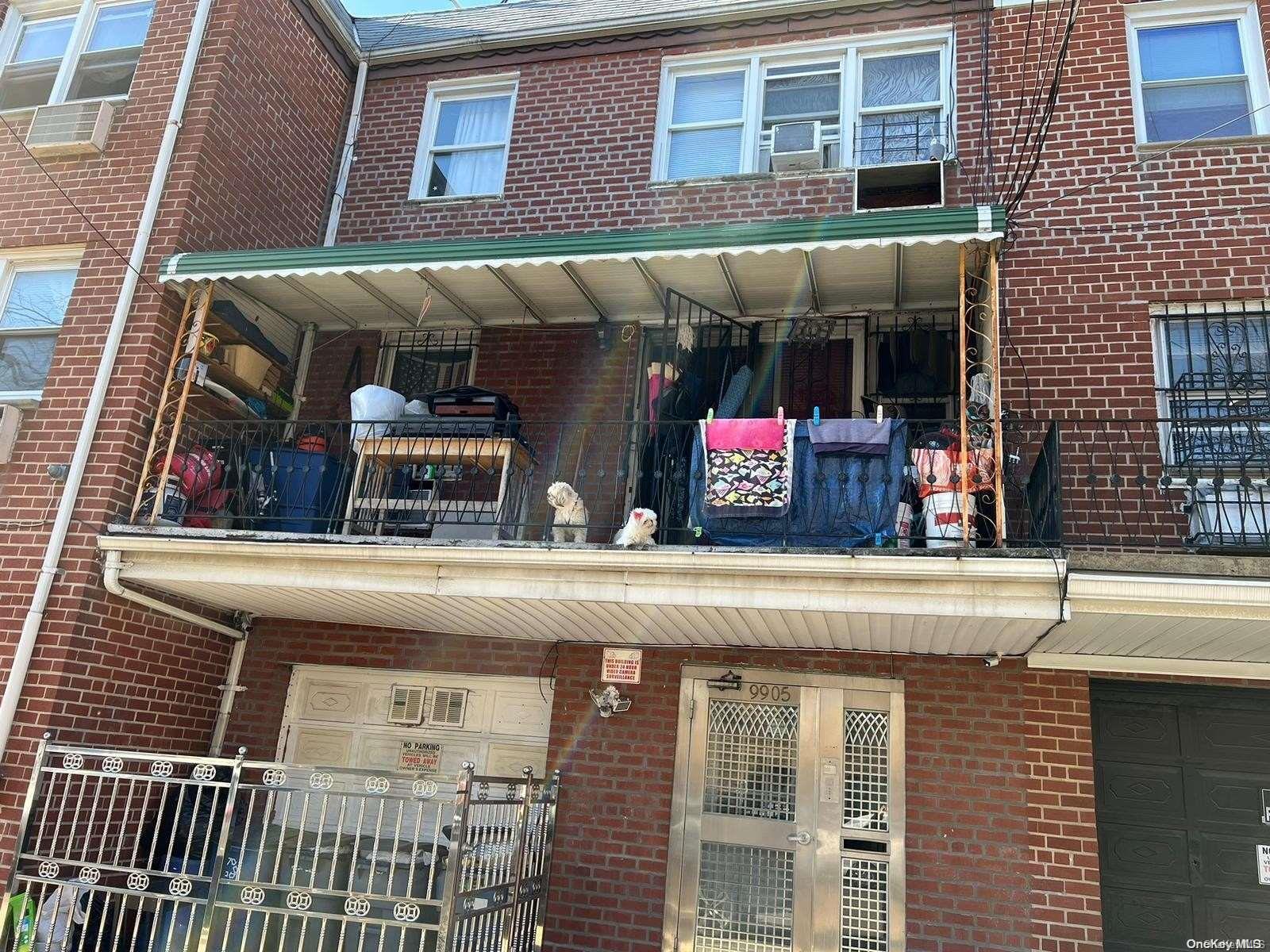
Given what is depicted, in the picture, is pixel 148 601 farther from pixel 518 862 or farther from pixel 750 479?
pixel 750 479

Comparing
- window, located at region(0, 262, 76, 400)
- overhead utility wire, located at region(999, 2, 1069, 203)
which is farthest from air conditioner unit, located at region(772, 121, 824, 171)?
window, located at region(0, 262, 76, 400)

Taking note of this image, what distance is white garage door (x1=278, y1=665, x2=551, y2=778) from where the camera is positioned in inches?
312

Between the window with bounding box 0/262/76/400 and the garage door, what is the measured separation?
351 inches

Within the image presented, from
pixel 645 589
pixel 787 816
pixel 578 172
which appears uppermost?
Answer: pixel 578 172

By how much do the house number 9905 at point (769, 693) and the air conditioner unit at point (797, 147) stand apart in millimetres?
4708

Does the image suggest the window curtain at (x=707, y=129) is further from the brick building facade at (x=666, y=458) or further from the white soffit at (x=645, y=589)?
the white soffit at (x=645, y=589)

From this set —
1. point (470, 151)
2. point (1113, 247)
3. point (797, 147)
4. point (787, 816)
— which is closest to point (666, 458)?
point (787, 816)

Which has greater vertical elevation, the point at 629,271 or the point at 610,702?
the point at 629,271

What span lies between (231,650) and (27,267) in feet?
12.9

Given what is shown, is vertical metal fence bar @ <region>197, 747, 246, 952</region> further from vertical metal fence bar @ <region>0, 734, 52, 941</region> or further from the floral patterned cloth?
the floral patterned cloth

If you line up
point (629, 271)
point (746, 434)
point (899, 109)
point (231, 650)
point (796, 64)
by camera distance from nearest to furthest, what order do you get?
point (746, 434) < point (629, 271) < point (231, 650) < point (899, 109) < point (796, 64)

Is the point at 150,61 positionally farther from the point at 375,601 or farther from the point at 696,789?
the point at 696,789

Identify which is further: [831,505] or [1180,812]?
[1180,812]

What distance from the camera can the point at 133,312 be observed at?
25.5 feet
